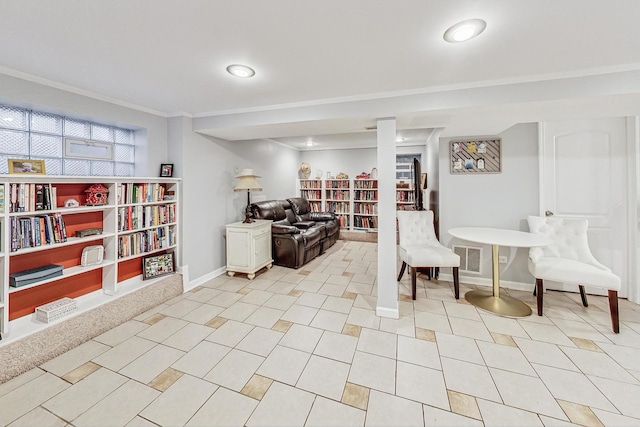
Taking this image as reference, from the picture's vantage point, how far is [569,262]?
8.37 feet

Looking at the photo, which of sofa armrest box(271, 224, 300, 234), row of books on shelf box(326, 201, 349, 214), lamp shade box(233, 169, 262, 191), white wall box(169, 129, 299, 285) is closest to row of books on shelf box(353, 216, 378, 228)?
row of books on shelf box(326, 201, 349, 214)

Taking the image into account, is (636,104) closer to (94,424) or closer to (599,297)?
(599,297)

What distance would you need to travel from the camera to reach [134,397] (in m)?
1.58

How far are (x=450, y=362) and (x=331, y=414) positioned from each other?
3.30 feet

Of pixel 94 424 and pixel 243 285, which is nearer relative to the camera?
pixel 94 424

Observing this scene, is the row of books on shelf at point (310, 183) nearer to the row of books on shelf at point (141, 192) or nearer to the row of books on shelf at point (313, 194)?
the row of books on shelf at point (313, 194)

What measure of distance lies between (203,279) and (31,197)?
195 centimetres

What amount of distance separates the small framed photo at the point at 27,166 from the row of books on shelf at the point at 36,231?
371 mm

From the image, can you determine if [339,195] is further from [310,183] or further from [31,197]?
[31,197]

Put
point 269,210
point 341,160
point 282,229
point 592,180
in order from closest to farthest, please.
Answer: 1. point 592,180
2. point 282,229
3. point 269,210
4. point 341,160

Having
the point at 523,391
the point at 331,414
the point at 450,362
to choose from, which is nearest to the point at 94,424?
the point at 331,414

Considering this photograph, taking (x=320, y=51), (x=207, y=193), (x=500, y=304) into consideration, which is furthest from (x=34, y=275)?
(x=500, y=304)

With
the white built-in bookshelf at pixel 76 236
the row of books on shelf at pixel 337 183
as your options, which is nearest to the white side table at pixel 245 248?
the white built-in bookshelf at pixel 76 236

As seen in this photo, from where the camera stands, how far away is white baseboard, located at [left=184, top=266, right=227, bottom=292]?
3236 millimetres
